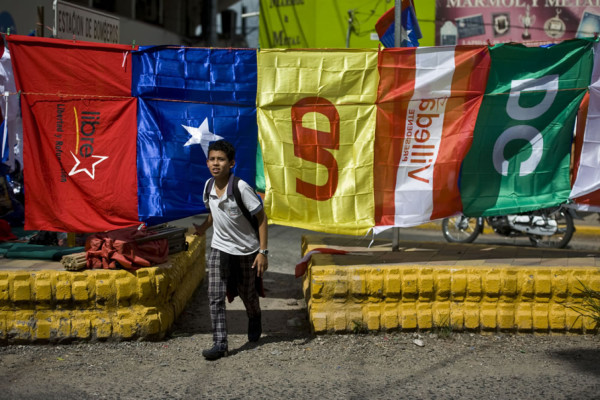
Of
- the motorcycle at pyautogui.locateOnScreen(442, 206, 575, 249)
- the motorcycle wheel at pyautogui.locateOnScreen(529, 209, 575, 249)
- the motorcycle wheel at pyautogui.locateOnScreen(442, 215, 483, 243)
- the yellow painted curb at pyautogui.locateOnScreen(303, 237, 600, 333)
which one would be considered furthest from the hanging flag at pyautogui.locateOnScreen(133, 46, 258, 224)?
the motorcycle wheel at pyautogui.locateOnScreen(529, 209, 575, 249)

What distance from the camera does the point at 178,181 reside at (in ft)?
19.9

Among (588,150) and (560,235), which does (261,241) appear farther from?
(560,235)

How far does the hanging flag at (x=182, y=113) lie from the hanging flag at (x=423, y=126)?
1229mm

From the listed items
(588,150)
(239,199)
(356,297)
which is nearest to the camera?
(239,199)

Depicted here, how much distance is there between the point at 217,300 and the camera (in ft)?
17.8

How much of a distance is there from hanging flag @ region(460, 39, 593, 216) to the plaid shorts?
212 cm

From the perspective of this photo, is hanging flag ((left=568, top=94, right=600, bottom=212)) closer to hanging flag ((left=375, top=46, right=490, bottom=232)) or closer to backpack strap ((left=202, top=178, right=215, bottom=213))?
hanging flag ((left=375, top=46, right=490, bottom=232))

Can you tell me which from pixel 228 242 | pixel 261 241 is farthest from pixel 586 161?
pixel 228 242

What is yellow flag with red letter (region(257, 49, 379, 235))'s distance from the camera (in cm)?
605

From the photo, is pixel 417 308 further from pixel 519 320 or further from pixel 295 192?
pixel 295 192

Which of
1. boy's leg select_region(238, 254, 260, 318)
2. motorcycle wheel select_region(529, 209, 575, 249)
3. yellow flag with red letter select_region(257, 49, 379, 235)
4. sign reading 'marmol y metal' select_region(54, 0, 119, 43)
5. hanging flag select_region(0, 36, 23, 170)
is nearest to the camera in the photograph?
boy's leg select_region(238, 254, 260, 318)

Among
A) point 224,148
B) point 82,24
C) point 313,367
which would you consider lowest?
point 313,367

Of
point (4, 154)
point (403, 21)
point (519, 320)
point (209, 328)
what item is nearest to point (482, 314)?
point (519, 320)

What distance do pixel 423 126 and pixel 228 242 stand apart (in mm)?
2047
